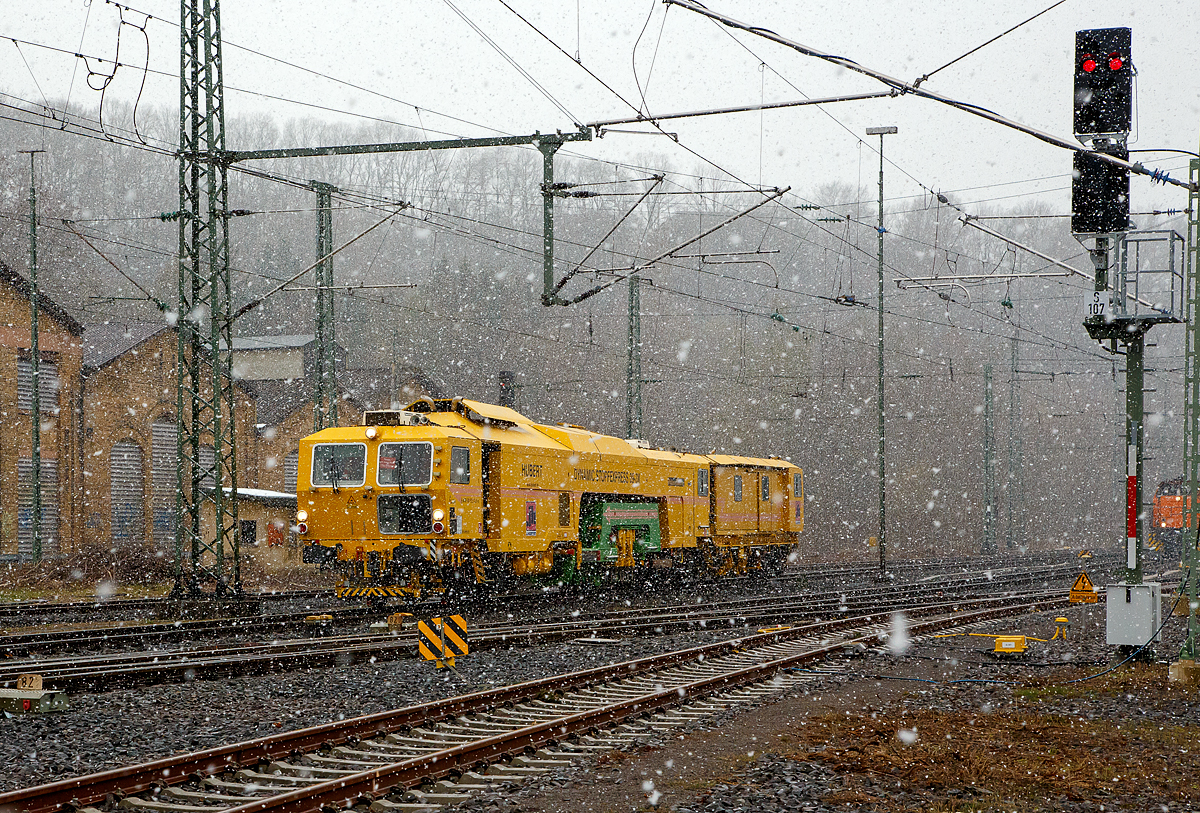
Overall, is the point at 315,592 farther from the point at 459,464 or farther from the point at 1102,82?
the point at 1102,82

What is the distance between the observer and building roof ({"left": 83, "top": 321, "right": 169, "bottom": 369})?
40.1 meters

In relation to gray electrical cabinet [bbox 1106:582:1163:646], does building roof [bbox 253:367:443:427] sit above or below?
above

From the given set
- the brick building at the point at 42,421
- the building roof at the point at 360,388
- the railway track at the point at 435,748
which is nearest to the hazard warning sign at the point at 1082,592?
the railway track at the point at 435,748

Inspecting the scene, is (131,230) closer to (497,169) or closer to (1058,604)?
(497,169)

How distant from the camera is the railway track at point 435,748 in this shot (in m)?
7.24

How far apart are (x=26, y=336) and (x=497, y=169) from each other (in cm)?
3375

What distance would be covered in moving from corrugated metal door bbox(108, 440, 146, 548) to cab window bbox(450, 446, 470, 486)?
75.6 feet

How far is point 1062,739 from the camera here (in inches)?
375

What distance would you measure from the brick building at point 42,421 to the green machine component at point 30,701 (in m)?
26.9

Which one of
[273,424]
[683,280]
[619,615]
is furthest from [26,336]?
[683,280]

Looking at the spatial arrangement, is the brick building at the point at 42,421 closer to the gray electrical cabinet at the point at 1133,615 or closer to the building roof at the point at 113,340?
the building roof at the point at 113,340

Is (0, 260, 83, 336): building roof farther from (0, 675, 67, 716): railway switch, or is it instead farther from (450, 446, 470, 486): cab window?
(0, 675, 67, 716): railway switch

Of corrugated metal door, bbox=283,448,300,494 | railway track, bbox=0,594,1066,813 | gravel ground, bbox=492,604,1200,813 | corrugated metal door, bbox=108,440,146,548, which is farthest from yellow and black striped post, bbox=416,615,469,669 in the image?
corrugated metal door, bbox=283,448,300,494

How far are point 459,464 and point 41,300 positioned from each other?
21.6 metres
